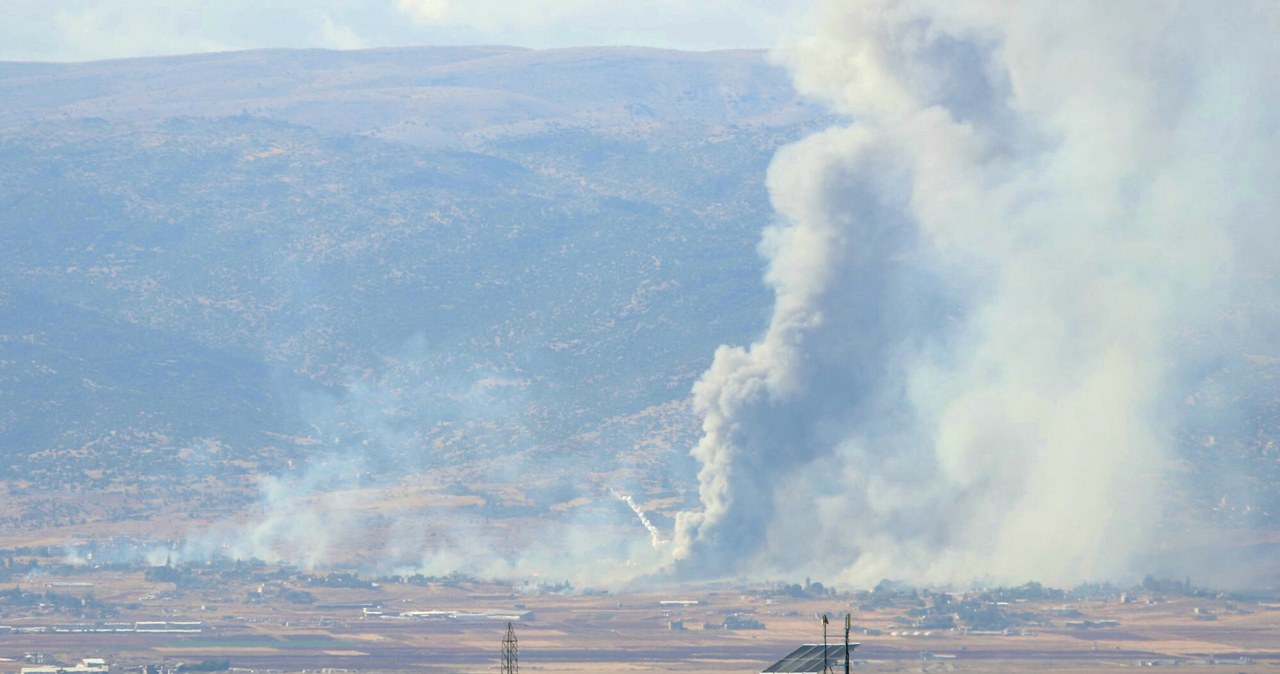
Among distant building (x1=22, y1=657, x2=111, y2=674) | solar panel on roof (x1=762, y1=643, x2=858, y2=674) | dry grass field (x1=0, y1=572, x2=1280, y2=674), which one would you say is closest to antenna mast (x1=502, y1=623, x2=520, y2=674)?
solar panel on roof (x1=762, y1=643, x2=858, y2=674)

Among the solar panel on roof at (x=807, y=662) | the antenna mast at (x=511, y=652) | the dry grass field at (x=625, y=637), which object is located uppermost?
the dry grass field at (x=625, y=637)

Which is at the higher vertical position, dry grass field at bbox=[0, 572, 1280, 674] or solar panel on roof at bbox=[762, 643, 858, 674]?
dry grass field at bbox=[0, 572, 1280, 674]

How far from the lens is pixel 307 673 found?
148 metres

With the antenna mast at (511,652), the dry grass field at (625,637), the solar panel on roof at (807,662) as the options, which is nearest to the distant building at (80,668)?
the dry grass field at (625,637)

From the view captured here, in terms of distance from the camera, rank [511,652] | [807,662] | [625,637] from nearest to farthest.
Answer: [807,662]
[511,652]
[625,637]

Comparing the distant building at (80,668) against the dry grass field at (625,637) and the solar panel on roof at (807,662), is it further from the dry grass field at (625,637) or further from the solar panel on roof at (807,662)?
the solar panel on roof at (807,662)

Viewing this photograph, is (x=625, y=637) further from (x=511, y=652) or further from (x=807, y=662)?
(x=807, y=662)

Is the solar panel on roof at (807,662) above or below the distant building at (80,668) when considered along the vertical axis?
below

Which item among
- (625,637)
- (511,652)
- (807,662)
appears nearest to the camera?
(807,662)

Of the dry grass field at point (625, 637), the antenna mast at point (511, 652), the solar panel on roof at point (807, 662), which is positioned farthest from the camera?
the dry grass field at point (625, 637)

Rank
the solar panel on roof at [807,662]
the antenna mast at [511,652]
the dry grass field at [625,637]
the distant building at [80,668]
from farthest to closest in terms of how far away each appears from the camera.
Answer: the dry grass field at [625,637]
the distant building at [80,668]
the antenna mast at [511,652]
the solar panel on roof at [807,662]

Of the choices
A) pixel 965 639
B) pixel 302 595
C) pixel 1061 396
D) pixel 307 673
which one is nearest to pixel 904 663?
pixel 965 639

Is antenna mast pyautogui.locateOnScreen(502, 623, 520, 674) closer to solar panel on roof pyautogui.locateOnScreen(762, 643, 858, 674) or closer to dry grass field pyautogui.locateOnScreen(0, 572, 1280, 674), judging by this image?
solar panel on roof pyautogui.locateOnScreen(762, 643, 858, 674)

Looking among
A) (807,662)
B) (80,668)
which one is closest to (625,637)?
(80,668)
